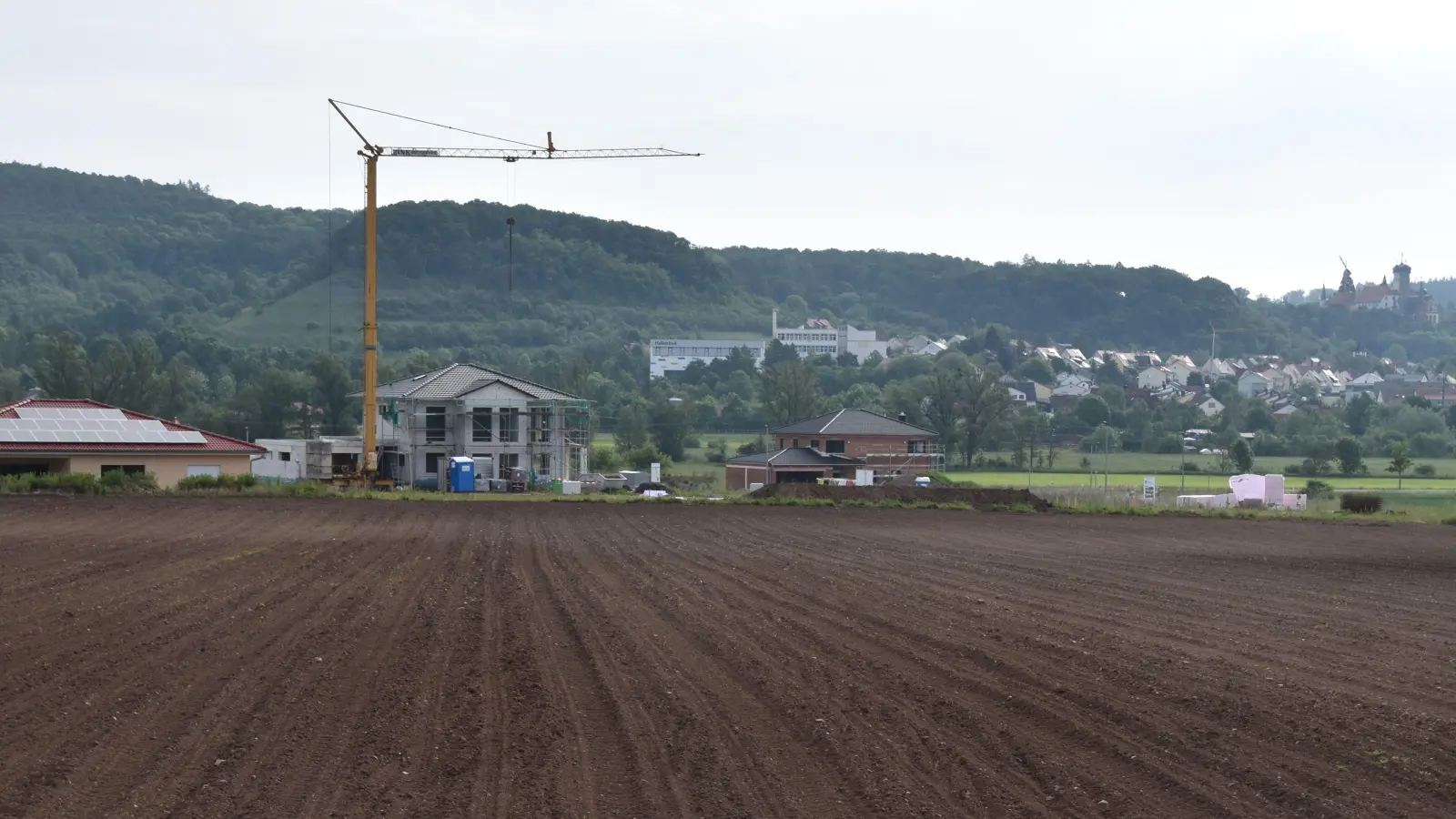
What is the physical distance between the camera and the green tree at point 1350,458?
304 feet

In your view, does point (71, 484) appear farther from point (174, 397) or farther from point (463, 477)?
point (174, 397)

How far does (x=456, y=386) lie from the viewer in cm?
7562

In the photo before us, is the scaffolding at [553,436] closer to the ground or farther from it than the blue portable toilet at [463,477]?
farther from it

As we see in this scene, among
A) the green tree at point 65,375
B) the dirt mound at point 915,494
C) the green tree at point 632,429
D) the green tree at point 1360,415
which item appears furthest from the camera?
the green tree at point 1360,415

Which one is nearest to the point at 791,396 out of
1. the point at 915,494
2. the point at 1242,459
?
the point at 1242,459

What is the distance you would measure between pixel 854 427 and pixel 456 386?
2184cm

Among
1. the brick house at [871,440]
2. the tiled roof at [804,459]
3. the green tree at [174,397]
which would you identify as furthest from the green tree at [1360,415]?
the green tree at [174,397]

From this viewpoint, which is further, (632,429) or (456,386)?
(632,429)

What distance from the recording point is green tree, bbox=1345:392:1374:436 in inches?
5472

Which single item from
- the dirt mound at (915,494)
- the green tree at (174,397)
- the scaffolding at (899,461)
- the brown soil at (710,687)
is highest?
the green tree at (174,397)

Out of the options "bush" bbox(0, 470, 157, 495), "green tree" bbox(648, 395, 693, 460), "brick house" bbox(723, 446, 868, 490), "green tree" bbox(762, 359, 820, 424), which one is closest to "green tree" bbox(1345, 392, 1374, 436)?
"green tree" bbox(762, 359, 820, 424)

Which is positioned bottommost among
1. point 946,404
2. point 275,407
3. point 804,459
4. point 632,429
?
point 804,459

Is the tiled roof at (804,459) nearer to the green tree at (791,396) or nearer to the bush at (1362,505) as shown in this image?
the bush at (1362,505)

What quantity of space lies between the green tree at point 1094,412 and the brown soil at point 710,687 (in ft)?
370
